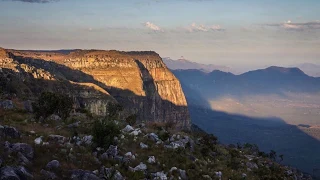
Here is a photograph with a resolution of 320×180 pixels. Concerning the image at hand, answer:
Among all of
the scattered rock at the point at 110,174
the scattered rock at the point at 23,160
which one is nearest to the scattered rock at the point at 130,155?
the scattered rock at the point at 110,174

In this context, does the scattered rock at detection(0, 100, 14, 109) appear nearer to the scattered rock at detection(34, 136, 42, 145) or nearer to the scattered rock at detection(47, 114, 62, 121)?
the scattered rock at detection(47, 114, 62, 121)

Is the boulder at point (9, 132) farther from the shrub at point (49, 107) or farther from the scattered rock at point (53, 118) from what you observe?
the scattered rock at point (53, 118)

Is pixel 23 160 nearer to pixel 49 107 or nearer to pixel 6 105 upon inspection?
pixel 49 107

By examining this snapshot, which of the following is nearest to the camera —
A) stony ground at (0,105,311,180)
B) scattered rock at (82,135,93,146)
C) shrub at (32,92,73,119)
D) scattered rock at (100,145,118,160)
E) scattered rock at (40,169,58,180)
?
scattered rock at (40,169,58,180)

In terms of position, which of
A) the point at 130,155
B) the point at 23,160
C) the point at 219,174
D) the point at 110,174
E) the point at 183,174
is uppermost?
the point at 23,160

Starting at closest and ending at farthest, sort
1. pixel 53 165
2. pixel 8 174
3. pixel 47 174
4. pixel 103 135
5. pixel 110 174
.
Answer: pixel 8 174 → pixel 47 174 → pixel 53 165 → pixel 110 174 → pixel 103 135

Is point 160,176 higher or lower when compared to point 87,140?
lower

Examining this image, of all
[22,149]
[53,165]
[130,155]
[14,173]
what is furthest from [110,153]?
[14,173]

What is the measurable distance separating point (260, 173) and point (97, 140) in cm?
1843

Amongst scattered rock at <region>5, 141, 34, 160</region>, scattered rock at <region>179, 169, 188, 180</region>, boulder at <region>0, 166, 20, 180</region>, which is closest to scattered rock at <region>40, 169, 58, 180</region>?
boulder at <region>0, 166, 20, 180</region>

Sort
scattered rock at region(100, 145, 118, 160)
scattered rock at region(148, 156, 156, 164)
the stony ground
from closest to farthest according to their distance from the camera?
the stony ground, scattered rock at region(100, 145, 118, 160), scattered rock at region(148, 156, 156, 164)

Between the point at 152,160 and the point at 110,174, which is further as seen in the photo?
the point at 152,160

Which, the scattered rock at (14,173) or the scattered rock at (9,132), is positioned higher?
the scattered rock at (9,132)

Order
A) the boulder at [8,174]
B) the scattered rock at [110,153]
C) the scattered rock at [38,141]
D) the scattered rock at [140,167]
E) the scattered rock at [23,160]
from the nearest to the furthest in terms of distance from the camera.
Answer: the boulder at [8,174] < the scattered rock at [23,160] < the scattered rock at [140,167] < the scattered rock at [38,141] < the scattered rock at [110,153]
